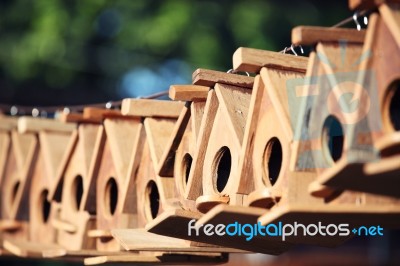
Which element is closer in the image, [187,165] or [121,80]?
[187,165]

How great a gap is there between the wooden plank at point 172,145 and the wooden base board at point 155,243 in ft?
0.78

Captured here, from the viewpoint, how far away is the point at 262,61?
3324 mm

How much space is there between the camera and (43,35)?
30.9 ft

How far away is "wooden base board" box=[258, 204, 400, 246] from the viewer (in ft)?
9.23

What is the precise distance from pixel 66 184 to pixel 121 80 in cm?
549

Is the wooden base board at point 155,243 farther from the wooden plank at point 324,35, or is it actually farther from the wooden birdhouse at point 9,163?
the wooden birdhouse at point 9,163

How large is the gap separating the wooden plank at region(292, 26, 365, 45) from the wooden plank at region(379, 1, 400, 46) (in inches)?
5.9

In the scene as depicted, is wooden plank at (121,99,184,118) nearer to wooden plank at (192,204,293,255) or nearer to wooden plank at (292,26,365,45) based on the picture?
wooden plank at (192,204,293,255)

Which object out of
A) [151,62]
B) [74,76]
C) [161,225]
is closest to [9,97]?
[74,76]

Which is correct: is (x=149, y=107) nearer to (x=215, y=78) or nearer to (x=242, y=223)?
(x=215, y=78)

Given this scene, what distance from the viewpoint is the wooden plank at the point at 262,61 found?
330cm

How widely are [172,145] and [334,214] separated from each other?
118cm

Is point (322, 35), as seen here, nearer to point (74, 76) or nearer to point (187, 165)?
point (187, 165)

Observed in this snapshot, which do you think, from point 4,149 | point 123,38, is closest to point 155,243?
point 4,149
